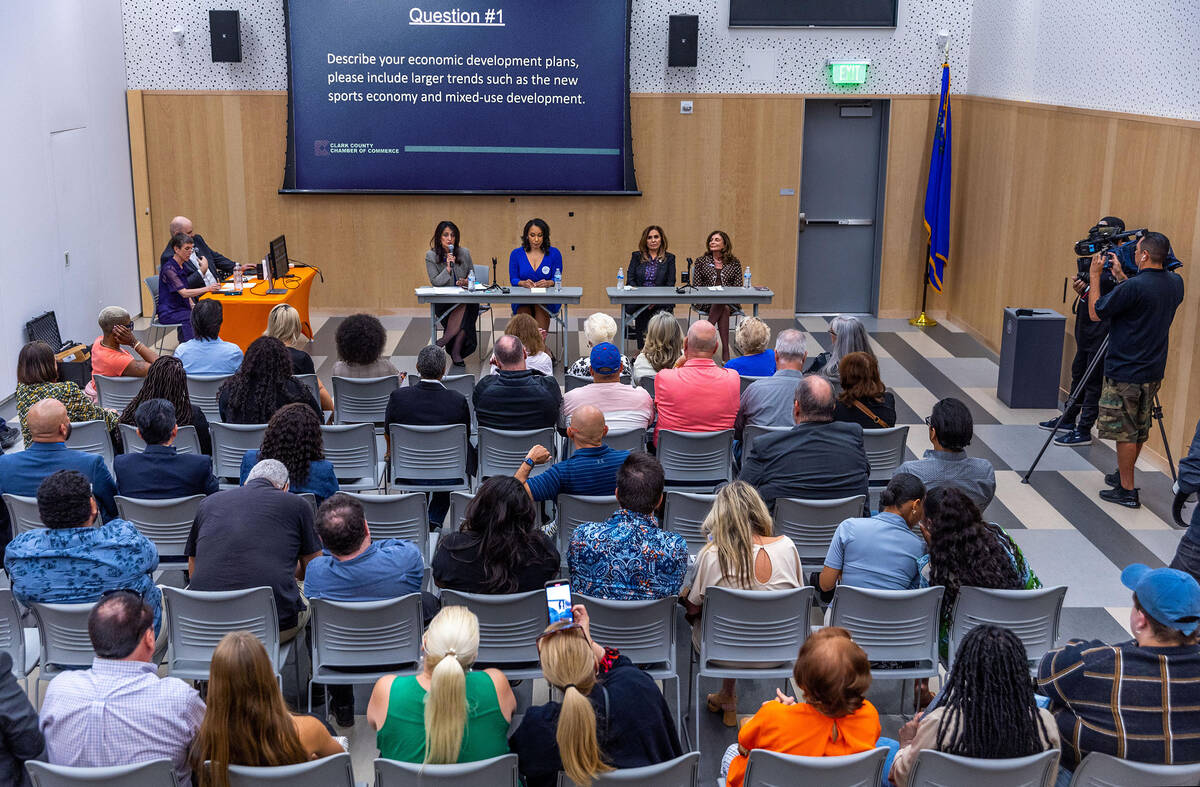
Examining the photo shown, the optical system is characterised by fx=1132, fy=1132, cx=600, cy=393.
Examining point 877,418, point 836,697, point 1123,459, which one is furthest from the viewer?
point 1123,459

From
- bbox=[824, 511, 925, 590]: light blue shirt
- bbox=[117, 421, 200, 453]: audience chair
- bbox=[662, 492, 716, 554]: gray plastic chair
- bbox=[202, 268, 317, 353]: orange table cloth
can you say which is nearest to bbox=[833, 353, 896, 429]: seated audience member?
bbox=[662, 492, 716, 554]: gray plastic chair

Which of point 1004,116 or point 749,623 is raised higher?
point 1004,116

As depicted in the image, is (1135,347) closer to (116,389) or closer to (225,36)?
(116,389)

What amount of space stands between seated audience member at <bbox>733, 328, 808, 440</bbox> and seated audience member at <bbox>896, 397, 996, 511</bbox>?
4.43ft

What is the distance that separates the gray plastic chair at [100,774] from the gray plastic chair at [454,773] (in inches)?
23.5

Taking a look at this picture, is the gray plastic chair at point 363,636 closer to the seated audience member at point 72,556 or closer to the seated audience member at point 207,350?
the seated audience member at point 72,556

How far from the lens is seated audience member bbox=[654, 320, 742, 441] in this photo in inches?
254

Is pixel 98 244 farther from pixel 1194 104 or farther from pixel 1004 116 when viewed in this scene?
pixel 1194 104

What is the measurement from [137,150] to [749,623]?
10506 mm

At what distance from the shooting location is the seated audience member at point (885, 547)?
4508 mm

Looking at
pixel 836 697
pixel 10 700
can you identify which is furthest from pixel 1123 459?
pixel 10 700

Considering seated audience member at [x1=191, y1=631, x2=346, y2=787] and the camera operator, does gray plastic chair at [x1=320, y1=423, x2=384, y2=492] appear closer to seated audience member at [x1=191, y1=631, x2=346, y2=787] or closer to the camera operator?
seated audience member at [x1=191, y1=631, x2=346, y2=787]

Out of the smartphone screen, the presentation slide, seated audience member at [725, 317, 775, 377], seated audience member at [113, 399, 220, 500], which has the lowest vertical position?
seated audience member at [113, 399, 220, 500]

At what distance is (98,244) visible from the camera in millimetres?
11445
